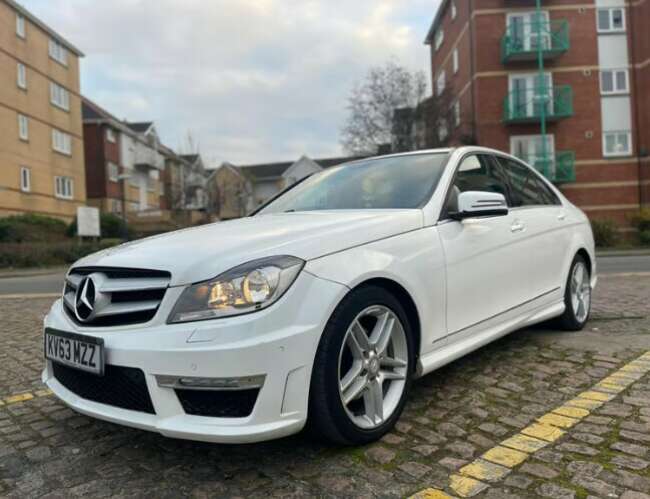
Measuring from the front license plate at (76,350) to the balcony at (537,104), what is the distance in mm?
26250

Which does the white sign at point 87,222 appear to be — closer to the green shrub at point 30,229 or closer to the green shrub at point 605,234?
the green shrub at point 30,229

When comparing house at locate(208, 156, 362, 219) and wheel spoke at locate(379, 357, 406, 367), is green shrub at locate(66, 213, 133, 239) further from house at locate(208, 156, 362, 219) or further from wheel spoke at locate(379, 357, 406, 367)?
wheel spoke at locate(379, 357, 406, 367)

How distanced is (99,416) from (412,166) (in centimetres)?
243

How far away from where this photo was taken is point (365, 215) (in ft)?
9.86

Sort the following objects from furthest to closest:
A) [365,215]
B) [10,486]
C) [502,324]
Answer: [502,324], [365,215], [10,486]

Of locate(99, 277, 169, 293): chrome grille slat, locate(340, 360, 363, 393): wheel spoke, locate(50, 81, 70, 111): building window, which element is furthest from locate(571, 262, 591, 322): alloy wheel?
locate(50, 81, 70, 111): building window

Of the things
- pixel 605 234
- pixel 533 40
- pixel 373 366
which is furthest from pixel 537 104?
pixel 373 366

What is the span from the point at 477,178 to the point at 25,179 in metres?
32.6

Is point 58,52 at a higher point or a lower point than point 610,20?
higher

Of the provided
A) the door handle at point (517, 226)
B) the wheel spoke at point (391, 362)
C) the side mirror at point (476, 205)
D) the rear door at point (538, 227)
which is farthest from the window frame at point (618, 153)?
the wheel spoke at point (391, 362)

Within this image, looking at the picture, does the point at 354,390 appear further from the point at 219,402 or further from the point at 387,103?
the point at 387,103

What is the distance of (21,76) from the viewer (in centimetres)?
3083

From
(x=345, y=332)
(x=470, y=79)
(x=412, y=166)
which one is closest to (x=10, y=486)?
(x=345, y=332)

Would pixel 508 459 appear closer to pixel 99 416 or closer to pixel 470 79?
pixel 99 416
